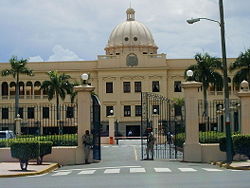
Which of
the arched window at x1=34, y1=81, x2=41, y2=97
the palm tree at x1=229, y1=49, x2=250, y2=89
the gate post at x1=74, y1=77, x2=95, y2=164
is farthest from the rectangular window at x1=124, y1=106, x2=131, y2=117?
the gate post at x1=74, y1=77, x2=95, y2=164

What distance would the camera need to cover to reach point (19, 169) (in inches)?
878

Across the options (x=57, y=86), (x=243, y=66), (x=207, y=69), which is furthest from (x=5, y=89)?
(x=243, y=66)

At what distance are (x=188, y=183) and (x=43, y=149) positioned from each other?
10957 mm

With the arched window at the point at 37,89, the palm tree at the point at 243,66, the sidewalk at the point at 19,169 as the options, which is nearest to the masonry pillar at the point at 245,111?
the sidewalk at the point at 19,169

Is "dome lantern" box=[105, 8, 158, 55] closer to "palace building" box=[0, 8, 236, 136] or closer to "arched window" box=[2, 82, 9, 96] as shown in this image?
"palace building" box=[0, 8, 236, 136]

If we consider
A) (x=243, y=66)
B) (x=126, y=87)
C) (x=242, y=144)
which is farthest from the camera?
(x=126, y=87)

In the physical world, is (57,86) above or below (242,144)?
above

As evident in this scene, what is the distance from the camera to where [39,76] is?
77.2 metres

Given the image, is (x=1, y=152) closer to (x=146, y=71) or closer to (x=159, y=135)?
(x=159, y=135)

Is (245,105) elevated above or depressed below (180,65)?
below

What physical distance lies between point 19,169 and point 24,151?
0.78 meters

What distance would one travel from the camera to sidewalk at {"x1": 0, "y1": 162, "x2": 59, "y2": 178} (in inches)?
805

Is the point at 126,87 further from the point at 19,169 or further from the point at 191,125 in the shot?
the point at 19,169

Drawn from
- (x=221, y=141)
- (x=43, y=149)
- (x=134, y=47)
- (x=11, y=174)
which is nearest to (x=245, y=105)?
(x=221, y=141)
